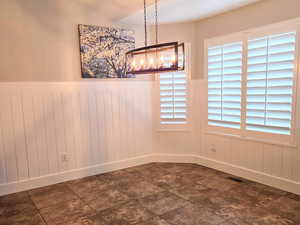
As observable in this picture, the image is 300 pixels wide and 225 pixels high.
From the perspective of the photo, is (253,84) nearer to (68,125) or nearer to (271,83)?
(271,83)

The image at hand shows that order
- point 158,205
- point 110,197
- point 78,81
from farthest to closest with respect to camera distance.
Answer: point 78,81, point 110,197, point 158,205

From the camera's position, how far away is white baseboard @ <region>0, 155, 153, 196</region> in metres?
3.43

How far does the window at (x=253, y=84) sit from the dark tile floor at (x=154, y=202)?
89 centimetres

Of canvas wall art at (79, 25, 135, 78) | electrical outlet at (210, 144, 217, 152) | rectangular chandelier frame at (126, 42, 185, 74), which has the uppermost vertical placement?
canvas wall art at (79, 25, 135, 78)

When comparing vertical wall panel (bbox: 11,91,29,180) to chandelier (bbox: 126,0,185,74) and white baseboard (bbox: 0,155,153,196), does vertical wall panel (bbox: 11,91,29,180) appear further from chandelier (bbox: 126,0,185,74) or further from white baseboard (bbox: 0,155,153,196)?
chandelier (bbox: 126,0,185,74)

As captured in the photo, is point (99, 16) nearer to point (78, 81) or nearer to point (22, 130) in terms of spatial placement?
point (78, 81)

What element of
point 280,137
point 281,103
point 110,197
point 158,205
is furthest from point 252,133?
point 110,197

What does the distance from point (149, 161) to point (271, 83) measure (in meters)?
2.60

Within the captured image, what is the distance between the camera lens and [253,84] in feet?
11.5

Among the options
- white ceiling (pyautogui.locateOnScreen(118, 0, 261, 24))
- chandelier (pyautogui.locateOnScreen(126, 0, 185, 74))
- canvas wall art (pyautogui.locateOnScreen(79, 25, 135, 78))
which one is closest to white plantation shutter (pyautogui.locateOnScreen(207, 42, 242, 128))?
white ceiling (pyautogui.locateOnScreen(118, 0, 261, 24))

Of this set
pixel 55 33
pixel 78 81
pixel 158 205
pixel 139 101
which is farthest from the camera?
pixel 139 101

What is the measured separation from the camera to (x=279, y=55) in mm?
3156

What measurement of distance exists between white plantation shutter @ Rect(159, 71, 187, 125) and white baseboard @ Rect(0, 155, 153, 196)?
0.93 metres

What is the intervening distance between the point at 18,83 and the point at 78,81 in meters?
0.87
